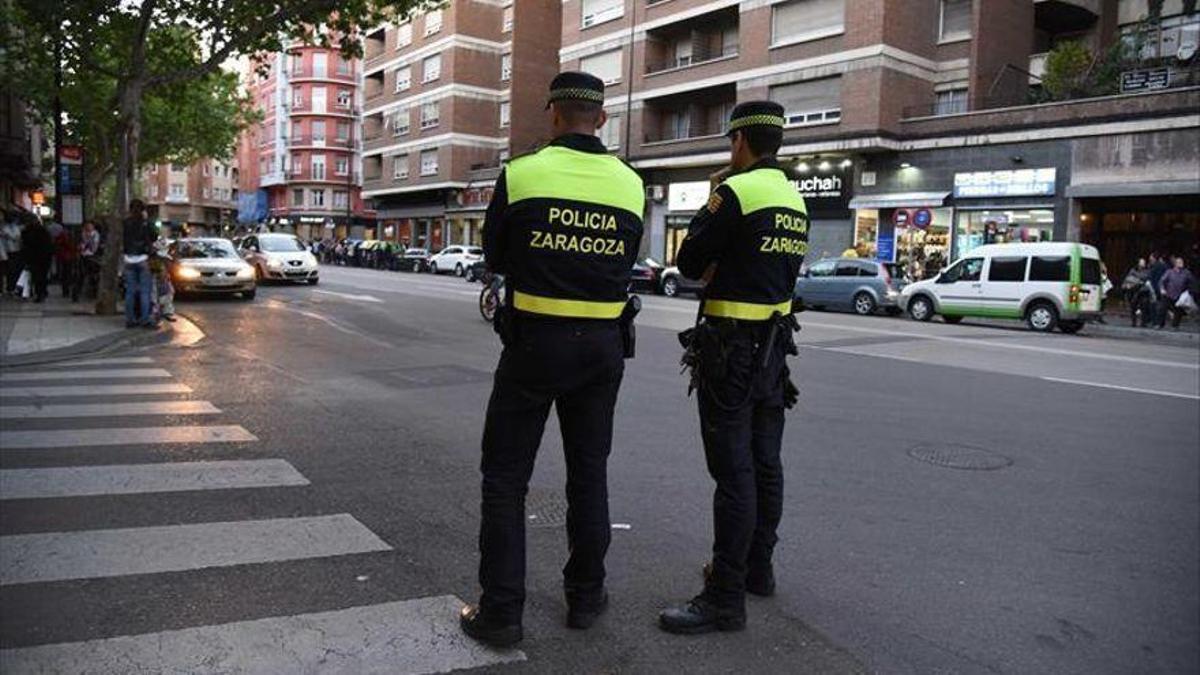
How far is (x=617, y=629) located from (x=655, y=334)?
442 inches

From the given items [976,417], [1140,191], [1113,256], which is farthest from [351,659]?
[1113,256]

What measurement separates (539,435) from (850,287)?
21.2m

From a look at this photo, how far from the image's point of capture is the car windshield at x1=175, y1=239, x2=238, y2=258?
20.5m

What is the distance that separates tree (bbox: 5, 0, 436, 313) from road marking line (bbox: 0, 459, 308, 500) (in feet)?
36.4

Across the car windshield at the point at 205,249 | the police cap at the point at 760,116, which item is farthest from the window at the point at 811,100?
the police cap at the point at 760,116

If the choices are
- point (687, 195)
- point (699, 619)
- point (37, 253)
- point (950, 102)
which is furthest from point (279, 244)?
point (699, 619)

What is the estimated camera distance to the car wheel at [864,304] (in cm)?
2303

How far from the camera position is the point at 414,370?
10.1m

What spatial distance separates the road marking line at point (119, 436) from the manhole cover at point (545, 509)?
2.42 m

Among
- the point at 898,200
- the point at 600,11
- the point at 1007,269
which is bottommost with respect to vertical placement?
the point at 1007,269

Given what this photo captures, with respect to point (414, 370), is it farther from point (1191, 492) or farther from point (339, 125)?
point (339, 125)

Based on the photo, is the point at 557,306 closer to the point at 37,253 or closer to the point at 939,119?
the point at 37,253

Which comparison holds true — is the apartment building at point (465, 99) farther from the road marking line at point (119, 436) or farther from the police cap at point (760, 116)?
the police cap at point (760, 116)

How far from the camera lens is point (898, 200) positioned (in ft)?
95.0
